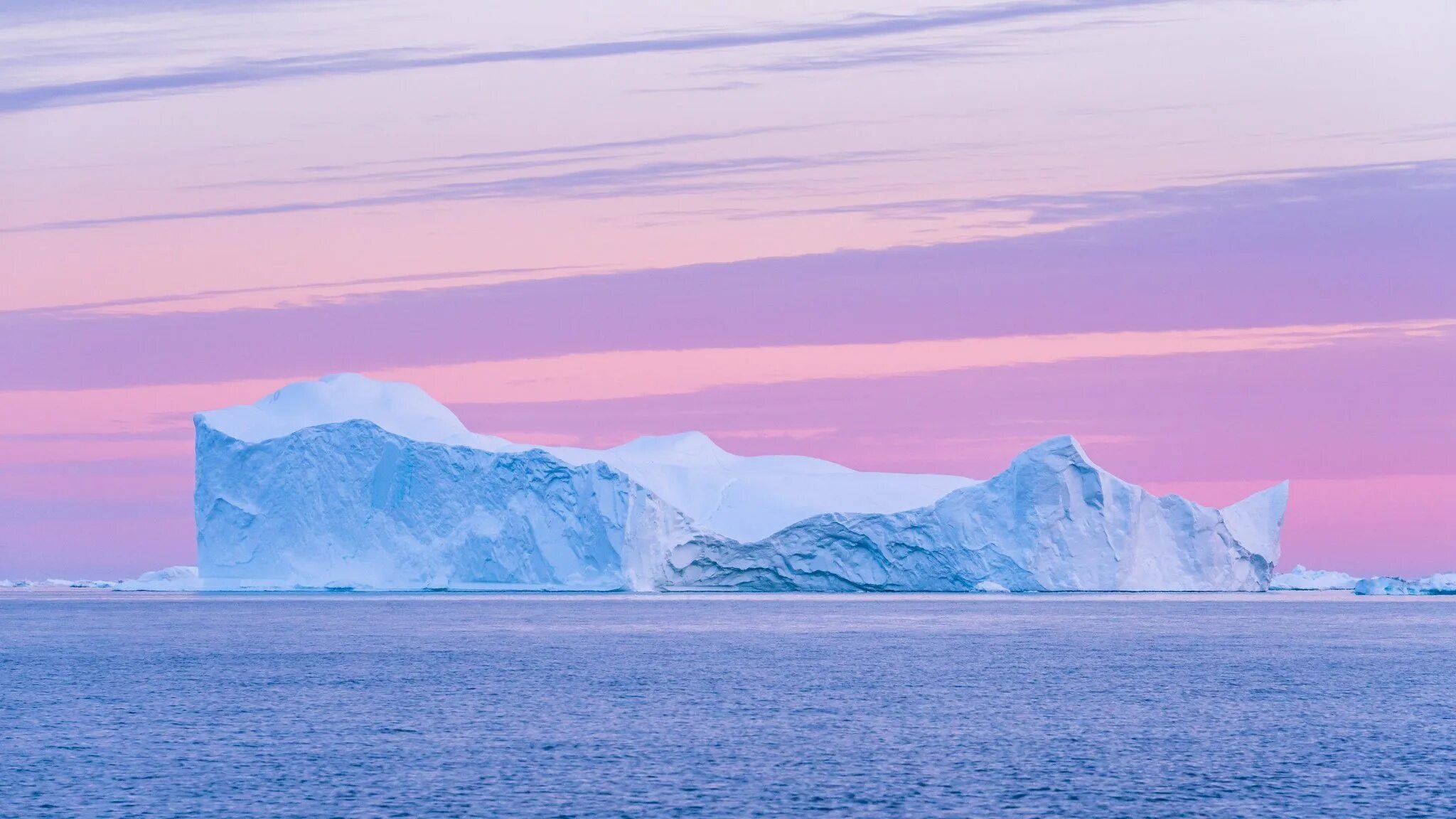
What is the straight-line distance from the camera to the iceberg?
292 feet

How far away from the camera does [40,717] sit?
26.9m

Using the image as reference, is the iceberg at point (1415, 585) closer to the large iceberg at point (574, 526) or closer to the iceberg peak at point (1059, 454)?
the large iceberg at point (574, 526)

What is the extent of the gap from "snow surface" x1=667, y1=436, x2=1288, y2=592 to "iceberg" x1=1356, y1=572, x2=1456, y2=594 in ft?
62.8

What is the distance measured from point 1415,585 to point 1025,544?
38567 mm

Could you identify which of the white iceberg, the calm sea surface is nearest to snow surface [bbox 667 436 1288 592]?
the calm sea surface

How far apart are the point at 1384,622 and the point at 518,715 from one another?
167 feet

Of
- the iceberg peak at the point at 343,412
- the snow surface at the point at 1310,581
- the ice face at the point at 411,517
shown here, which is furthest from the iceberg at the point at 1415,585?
the iceberg peak at the point at 343,412

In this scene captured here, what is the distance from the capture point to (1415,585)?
95875 millimetres

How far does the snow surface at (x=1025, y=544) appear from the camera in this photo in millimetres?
67750

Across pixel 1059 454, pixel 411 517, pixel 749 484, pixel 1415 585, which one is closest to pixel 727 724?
pixel 1059 454

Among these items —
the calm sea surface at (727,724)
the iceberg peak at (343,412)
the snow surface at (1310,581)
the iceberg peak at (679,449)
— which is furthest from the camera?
the snow surface at (1310,581)

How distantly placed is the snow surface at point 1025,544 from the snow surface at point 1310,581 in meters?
43.6

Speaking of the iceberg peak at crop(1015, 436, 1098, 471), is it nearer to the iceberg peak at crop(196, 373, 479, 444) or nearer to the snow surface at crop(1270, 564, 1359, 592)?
the iceberg peak at crop(196, 373, 479, 444)

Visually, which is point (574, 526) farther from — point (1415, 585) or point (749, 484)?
point (1415, 585)
